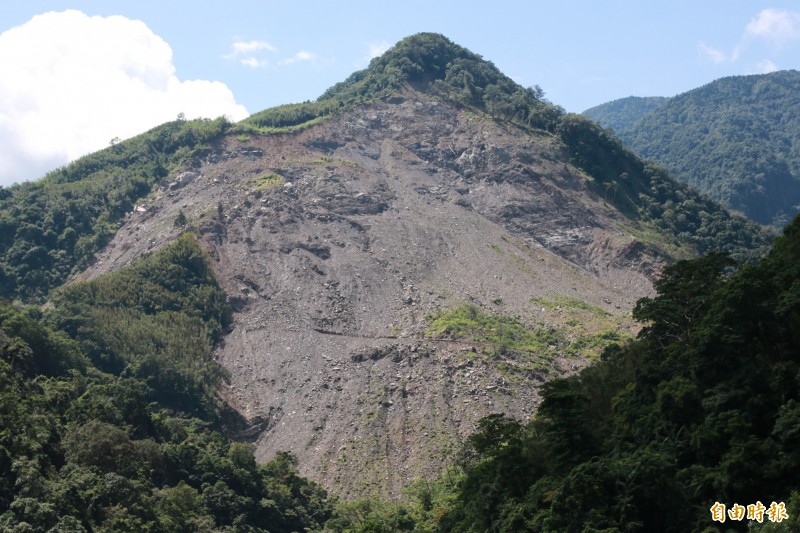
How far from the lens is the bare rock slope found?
289 feet

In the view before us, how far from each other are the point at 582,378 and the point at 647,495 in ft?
80.2

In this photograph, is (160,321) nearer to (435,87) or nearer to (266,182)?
(266,182)

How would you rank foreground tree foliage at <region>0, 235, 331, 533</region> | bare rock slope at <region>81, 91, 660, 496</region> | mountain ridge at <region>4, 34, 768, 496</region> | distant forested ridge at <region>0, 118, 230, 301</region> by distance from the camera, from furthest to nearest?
distant forested ridge at <region>0, 118, 230, 301</region>, mountain ridge at <region>4, 34, 768, 496</region>, bare rock slope at <region>81, 91, 660, 496</region>, foreground tree foliage at <region>0, 235, 331, 533</region>

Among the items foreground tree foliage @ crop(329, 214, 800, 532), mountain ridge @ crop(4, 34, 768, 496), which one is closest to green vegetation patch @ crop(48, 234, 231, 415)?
mountain ridge @ crop(4, 34, 768, 496)

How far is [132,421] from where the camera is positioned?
76.1 meters

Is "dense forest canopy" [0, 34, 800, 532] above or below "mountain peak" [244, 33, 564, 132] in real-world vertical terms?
below

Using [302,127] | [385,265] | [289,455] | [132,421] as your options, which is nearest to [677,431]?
[289,455]

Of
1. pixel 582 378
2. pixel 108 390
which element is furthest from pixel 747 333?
pixel 108 390

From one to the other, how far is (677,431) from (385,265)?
69.1 metres

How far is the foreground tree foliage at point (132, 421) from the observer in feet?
197

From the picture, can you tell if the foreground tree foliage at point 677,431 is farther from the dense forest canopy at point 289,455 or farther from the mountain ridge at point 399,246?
the mountain ridge at point 399,246

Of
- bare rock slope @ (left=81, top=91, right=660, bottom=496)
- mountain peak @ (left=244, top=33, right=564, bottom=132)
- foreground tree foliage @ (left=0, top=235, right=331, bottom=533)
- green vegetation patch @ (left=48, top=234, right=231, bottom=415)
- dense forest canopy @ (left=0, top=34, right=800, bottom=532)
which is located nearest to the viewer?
dense forest canopy @ (left=0, top=34, right=800, bottom=532)

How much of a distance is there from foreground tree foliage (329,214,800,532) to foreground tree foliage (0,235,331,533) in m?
15.0

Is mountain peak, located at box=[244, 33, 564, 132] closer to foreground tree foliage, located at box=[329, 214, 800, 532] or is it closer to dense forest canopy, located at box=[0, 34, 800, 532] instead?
dense forest canopy, located at box=[0, 34, 800, 532]
